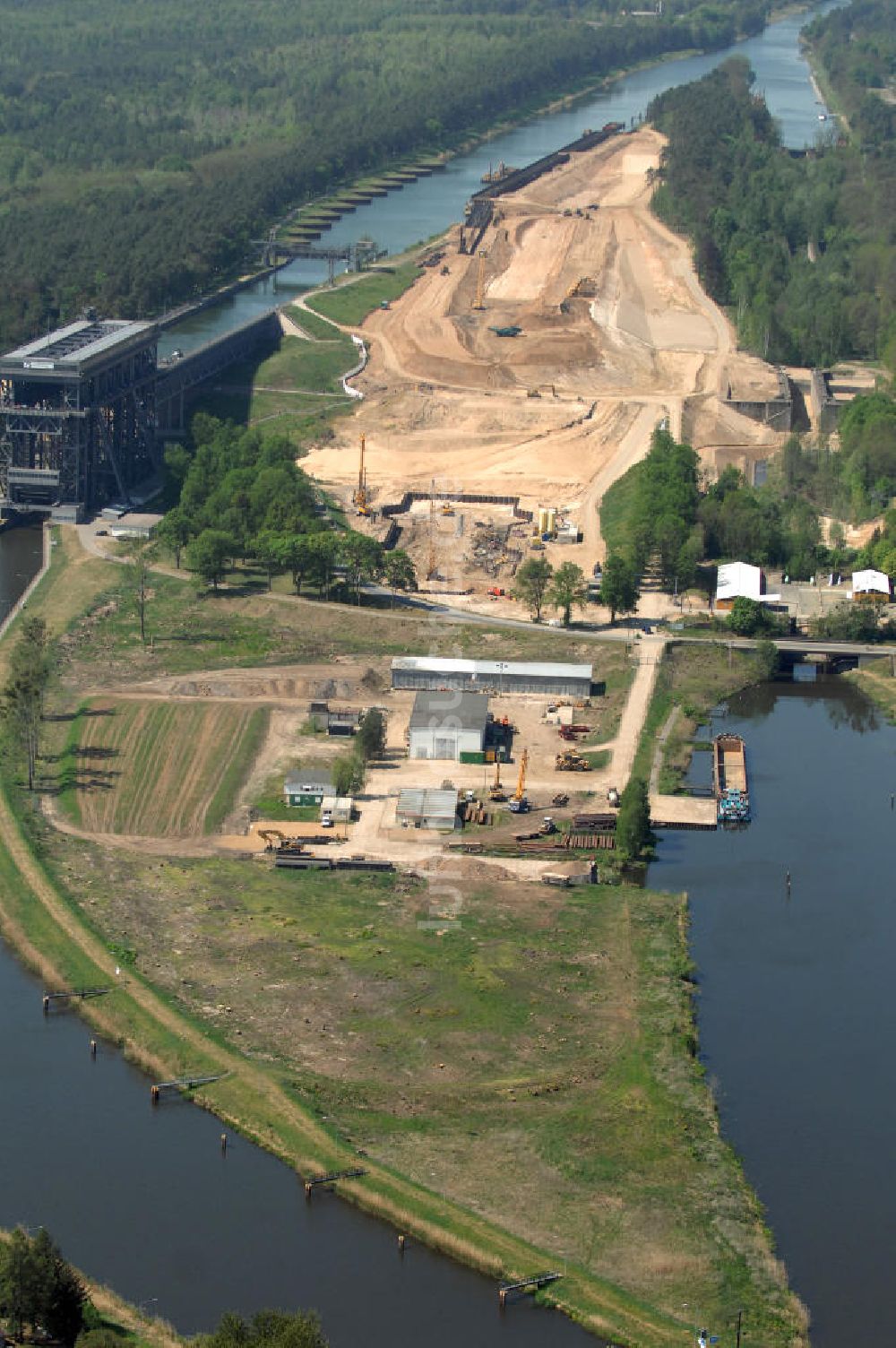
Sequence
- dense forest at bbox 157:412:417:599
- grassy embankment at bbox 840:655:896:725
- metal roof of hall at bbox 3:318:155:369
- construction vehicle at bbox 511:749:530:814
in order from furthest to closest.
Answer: metal roof of hall at bbox 3:318:155:369, dense forest at bbox 157:412:417:599, grassy embankment at bbox 840:655:896:725, construction vehicle at bbox 511:749:530:814

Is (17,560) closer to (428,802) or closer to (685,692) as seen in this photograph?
(685,692)

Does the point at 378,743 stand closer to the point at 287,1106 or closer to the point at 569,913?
the point at 569,913

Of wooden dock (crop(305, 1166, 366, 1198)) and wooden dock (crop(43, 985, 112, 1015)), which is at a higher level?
wooden dock (crop(305, 1166, 366, 1198))

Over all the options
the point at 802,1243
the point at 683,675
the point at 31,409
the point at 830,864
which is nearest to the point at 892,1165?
the point at 802,1243

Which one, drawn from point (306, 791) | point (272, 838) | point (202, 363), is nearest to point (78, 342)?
point (202, 363)

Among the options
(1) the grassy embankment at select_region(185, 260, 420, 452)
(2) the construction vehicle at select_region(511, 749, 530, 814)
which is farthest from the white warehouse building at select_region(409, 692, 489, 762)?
(1) the grassy embankment at select_region(185, 260, 420, 452)

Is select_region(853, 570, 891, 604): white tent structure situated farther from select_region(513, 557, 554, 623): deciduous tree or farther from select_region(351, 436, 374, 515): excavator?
select_region(351, 436, 374, 515): excavator
